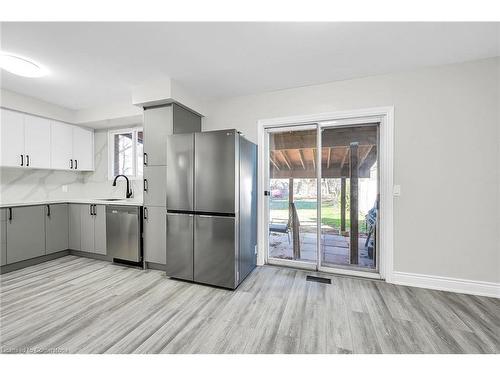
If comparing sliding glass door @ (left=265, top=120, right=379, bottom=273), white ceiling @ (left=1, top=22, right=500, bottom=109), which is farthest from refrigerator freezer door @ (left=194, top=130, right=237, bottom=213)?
sliding glass door @ (left=265, top=120, right=379, bottom=273)

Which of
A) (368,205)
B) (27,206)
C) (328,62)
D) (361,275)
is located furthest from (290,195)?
(27,206)

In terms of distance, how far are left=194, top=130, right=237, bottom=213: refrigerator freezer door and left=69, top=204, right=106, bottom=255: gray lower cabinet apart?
195 centimetres

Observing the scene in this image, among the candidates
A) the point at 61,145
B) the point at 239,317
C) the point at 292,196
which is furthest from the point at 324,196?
the point at 61,145

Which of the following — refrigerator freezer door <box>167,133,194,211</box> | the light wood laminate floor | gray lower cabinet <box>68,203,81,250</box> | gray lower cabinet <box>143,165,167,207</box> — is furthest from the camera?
gray lower cabinet <box>68,203,81,250</box>

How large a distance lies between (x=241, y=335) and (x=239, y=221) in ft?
3.59

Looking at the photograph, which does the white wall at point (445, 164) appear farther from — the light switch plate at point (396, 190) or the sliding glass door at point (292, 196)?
the sliding glass door at point (292, 196)

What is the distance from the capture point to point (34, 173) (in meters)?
3.48

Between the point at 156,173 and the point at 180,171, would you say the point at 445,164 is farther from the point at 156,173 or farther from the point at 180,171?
the point at 156,173

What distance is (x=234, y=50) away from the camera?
6.70 feet

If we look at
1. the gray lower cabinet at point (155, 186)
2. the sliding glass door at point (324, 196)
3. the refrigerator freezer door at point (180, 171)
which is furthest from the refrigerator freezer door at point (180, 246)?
the sliding glass door at point (324, 196)

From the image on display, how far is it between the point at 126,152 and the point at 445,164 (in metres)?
4.79

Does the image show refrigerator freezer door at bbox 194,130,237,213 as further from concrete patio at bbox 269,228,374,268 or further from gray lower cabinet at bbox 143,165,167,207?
concrete patio at bbox 269,228,374,268

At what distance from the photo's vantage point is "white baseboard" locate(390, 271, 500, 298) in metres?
2.16
